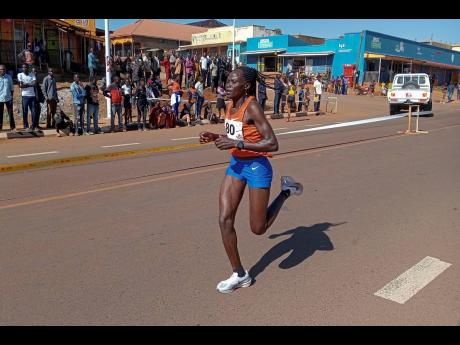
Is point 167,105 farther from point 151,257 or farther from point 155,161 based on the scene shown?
point 151,257

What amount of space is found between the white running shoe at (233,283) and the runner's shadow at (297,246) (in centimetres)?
17

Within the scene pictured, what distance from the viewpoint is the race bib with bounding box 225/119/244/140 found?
12.5 ft

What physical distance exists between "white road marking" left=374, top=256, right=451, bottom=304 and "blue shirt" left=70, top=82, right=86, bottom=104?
38.8 feet

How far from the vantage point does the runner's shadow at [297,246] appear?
4289 mm

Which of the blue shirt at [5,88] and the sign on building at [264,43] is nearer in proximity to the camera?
the blue shirt at [5,88]

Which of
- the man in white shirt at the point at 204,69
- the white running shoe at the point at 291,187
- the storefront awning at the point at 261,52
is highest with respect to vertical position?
the storefront awning at the point at 261,52

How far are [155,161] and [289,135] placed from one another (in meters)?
6.19

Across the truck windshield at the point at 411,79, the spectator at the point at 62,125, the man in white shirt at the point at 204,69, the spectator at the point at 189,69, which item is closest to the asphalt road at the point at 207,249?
the spectator at the point at 62,125

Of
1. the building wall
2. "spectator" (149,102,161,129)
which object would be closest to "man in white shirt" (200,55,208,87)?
"spectator" (149,102,161,129)

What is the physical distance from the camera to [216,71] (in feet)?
73.0

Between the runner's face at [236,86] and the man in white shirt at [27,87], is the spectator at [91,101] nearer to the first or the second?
the man in white shirt at [27,87]

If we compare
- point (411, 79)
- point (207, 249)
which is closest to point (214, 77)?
point (411, 79)
